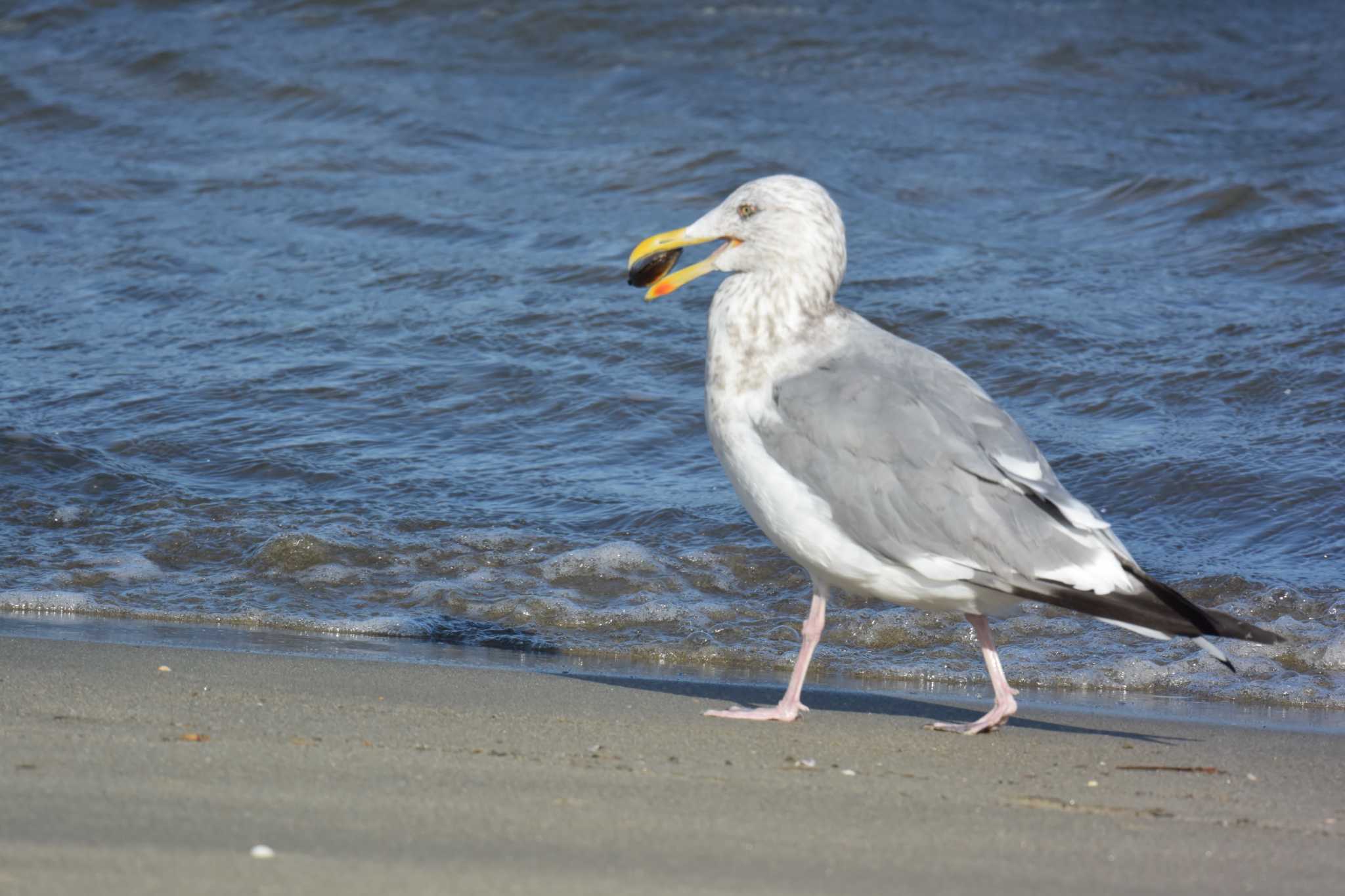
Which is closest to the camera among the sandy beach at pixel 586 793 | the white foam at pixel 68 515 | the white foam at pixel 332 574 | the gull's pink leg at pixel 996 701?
the sandy beach at pixel 586 793

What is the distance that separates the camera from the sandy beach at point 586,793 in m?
2.52

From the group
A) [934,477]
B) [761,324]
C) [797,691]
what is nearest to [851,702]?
[797,691]

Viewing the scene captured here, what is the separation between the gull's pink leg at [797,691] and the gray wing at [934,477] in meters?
0.42

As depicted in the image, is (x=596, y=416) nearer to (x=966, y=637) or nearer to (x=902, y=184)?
(x=966, y=637)

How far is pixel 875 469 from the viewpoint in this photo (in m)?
4.00

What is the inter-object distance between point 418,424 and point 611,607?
2540 mm

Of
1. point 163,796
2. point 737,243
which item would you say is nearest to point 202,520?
point 737,243

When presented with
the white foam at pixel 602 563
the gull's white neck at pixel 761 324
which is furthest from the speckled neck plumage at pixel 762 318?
the white foam at pixel 602 563

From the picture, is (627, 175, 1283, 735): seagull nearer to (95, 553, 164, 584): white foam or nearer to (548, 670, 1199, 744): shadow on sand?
(548, 670, 1199, 744): shadow on sand

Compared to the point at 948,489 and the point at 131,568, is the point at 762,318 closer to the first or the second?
the point at 948,489

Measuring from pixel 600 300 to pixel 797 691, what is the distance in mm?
5566

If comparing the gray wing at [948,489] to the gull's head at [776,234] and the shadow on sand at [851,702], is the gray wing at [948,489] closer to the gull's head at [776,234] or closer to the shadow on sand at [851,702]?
the gull's head at [776,234]

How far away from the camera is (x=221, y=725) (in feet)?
11.5

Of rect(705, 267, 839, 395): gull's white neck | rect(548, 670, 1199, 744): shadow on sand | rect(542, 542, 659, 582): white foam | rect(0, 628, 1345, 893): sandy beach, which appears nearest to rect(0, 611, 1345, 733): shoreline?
rect(548, 670, 1199, 744): shadow on sand
